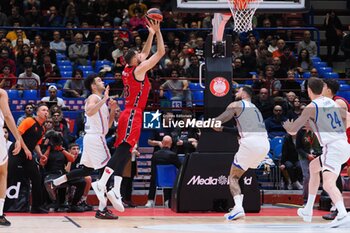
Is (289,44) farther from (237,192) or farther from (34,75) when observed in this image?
(237,192)

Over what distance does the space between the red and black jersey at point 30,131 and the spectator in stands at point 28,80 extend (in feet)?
17.6

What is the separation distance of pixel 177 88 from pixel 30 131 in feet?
21.5

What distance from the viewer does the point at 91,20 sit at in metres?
21.6

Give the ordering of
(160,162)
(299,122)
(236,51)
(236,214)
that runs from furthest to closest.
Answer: (236,51) → (160,162) → (236,214) → (299,122)

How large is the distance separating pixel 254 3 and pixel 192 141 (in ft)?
11.0

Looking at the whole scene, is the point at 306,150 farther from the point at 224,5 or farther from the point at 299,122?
the point at 299,122

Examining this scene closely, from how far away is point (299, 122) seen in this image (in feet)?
33.8

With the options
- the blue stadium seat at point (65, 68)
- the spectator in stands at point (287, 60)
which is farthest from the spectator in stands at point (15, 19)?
the spectator in stands at point (287, 60)

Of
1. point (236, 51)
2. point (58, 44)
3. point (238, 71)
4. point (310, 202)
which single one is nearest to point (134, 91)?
point (310, 202)

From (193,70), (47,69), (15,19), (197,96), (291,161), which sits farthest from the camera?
(15,19)

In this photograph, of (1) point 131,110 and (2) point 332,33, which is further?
(2) point 332,33

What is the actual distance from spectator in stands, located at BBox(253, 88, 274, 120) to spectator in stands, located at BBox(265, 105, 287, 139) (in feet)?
1.05

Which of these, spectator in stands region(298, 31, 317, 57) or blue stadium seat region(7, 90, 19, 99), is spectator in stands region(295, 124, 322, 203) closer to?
blue stadium seat region(7, 90, 19, 99)

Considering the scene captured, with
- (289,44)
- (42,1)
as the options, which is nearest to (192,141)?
(289,44)
